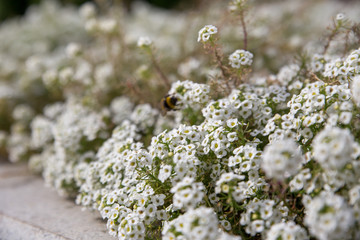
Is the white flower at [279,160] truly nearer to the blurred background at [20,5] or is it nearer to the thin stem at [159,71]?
the thin stem at [159,71]

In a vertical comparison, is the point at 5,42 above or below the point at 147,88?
above

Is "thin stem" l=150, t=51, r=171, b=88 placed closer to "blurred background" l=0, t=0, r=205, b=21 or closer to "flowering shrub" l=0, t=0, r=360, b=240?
"flowering shrub" l=0, t=0, r=360, b=240

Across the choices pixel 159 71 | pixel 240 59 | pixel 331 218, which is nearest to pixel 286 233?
pixel 331 218

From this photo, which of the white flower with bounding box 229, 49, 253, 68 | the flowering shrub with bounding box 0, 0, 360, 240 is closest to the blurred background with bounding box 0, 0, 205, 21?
the flowering shrub with bounding box 0, 0, 360, 240

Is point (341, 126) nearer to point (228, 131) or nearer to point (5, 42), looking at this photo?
point (228, 131)

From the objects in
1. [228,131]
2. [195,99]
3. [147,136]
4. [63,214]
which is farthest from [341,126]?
[63,214]
